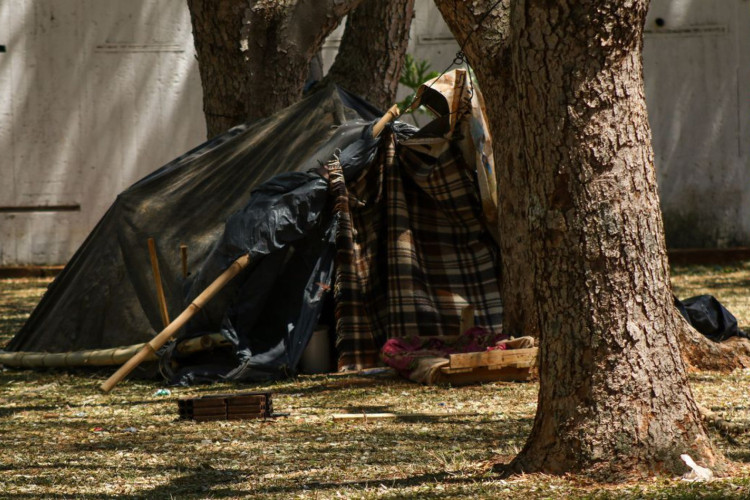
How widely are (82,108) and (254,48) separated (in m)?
5.65

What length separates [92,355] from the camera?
22.0 feet

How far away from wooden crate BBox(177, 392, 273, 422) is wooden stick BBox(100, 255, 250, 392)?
1.01 m

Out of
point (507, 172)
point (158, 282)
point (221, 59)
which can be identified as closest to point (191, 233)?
point (158, 282)

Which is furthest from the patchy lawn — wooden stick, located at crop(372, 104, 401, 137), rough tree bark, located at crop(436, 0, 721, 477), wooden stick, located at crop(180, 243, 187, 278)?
wooden stick, located at crop(372, 104, 401, 137)

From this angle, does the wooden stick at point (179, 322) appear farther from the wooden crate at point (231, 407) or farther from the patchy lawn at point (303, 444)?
the wooden crate at point (231, 407)

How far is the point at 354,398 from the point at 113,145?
7.81m

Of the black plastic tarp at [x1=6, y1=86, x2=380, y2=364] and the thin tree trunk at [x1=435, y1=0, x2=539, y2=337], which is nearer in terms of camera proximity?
the thin tree trunk at [x1=435, y1=0, x2=539, y2=337]

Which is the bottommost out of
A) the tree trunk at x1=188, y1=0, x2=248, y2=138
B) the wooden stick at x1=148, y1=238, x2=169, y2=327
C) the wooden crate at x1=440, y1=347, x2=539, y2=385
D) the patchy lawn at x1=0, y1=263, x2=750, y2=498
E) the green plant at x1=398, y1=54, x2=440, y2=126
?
the patchy lawn at x1=0, y1=263, x2=750, y2=498

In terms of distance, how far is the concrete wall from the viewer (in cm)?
1246

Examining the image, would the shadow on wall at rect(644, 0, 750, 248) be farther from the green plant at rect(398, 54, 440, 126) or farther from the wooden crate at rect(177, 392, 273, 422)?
the wooden crate at rect(177, 392, 273, 422)

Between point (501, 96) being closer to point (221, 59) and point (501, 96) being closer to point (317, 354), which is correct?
point (317, 354)

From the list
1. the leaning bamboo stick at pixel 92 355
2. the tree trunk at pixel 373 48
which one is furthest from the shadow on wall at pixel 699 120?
the leaning bamboo stick at pixel 92 355

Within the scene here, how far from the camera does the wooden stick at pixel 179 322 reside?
6.00 m

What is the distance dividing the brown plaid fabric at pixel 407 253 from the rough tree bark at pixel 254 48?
4.31 feet
